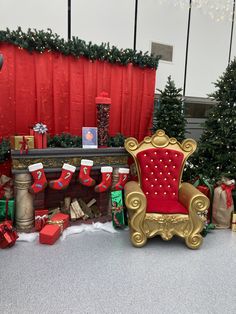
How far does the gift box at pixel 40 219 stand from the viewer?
→ 284 centimetres

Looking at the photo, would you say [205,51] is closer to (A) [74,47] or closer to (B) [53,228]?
(A) [74,47]

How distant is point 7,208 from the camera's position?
9.21 ft

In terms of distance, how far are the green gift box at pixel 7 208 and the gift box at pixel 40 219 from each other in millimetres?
281

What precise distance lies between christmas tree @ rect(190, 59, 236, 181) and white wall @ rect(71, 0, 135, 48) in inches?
56.8

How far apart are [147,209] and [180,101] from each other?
1624mm

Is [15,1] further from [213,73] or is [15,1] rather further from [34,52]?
[213,73]

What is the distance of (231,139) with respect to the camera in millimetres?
3270

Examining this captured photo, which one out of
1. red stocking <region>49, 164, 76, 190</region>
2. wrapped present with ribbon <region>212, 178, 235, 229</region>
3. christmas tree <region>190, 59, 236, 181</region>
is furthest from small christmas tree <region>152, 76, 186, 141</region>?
red stocking <region>49, 164, 76, 190</region>

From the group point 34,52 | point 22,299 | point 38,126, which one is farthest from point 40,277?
point 34,52

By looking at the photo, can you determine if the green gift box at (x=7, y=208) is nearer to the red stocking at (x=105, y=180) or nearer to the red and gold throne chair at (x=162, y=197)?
the red stocking at (x=105, y=180)

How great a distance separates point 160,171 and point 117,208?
69cm

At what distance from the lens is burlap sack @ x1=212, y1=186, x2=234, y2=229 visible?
121 inches

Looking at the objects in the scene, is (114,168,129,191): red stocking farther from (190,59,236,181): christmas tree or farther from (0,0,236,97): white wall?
(0,0,236,97): white wall

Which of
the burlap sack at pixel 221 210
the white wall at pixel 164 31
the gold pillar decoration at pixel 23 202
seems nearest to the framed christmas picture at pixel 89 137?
the gold pillar decoration at pixel 23 202
